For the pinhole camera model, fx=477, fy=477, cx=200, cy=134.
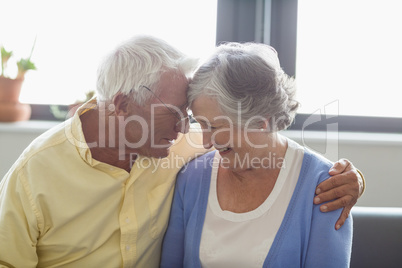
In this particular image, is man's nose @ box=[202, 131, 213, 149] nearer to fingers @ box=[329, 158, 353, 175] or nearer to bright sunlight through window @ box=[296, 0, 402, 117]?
fingers @ box=[329, 158, 353, 175]

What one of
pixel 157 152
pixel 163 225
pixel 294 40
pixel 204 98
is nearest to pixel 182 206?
pixel 163 225

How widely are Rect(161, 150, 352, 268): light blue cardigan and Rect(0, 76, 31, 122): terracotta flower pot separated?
Result: 1.29 m

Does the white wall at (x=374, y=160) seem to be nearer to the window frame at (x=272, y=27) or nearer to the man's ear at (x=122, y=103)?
the window frame at (x=272, y=27)

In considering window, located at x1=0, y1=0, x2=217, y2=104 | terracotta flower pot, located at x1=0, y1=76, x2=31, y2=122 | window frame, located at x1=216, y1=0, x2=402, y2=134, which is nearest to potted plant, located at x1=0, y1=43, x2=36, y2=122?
terracotta flower pot, located at x1=0, y1=76, x2=31, y2=122

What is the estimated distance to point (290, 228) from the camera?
1.48m

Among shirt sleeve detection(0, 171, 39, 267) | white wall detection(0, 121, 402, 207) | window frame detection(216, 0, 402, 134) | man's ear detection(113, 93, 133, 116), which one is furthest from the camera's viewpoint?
window frame detection(216, 0, 402, 134)

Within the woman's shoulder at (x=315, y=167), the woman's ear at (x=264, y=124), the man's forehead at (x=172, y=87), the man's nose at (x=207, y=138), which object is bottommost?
the woman's shoulder at (x=315, y=167)

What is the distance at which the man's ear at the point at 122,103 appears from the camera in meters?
1.52

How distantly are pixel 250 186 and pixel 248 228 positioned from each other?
0.15 meters

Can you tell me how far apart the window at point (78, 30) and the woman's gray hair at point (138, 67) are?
127 cm

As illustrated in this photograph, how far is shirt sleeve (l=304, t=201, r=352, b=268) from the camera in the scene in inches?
55.6

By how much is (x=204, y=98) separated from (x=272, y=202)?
400 mm

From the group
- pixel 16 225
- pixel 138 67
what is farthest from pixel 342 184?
pixel 16 225

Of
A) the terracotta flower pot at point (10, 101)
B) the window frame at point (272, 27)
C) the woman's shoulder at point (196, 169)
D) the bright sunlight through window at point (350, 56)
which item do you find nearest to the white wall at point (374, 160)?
the terracotta flower pot at point (10, 101)
